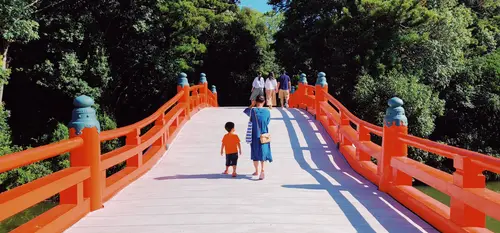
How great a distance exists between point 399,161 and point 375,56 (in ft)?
70.6

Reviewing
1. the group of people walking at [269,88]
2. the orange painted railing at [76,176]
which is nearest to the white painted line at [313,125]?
the group of people walking at [269,88]

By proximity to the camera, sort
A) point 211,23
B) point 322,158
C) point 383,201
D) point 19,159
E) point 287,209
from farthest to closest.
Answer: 1. point 211,23
2. point 322,158
3. point 383,201
4. point 287,209
5. point 19,159

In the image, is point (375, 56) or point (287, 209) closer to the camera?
→ point (287, 209)

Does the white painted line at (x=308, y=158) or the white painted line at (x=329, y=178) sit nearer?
the white painted line at (x=329, y=178)

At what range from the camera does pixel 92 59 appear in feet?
86.2

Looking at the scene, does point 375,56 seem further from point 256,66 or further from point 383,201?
point 383,201

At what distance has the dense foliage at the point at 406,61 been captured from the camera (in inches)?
1029

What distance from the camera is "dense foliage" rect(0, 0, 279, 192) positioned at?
24.2m

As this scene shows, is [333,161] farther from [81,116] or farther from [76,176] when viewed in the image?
[76,176]

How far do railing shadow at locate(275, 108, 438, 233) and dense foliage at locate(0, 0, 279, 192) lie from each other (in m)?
12.5

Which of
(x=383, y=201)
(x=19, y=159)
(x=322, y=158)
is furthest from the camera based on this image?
(x=322, y=158)

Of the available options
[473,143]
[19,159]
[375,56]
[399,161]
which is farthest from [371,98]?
[19,159]

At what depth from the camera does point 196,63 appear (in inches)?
1235

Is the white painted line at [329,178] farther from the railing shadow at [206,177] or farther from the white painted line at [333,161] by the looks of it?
the railing shadow at [206,177]
